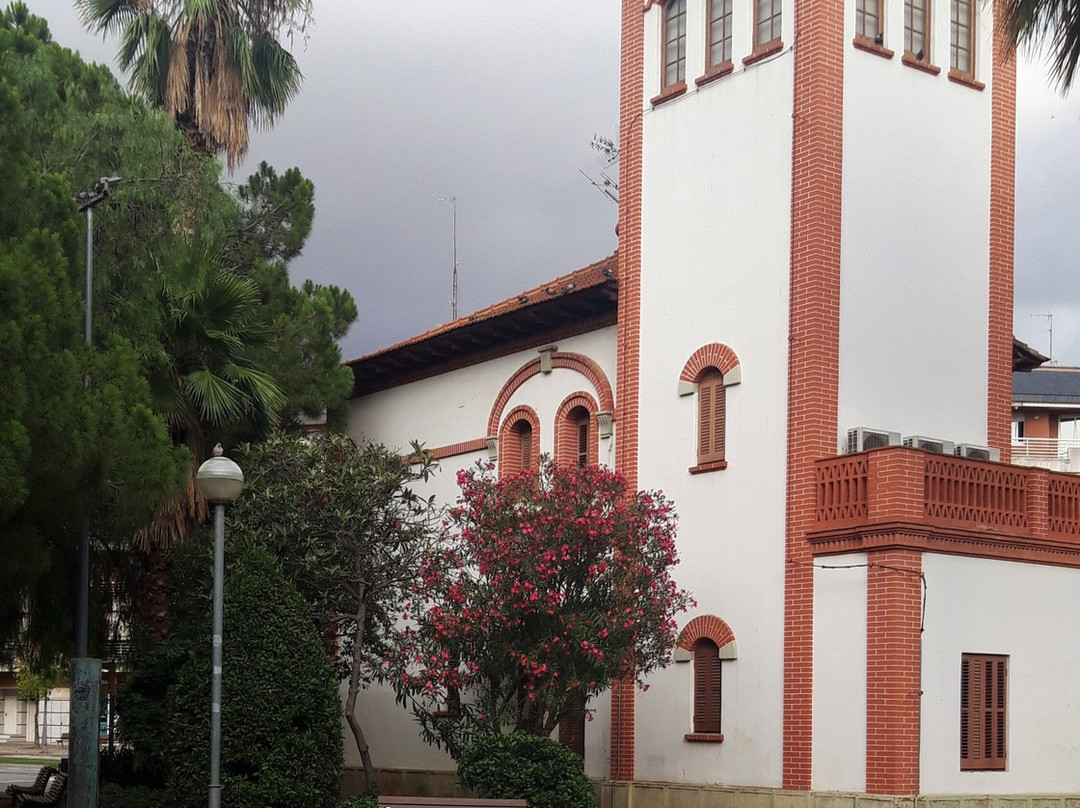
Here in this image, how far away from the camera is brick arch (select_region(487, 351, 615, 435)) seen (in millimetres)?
24047

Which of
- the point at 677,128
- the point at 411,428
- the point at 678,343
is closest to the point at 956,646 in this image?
the point at 678,343

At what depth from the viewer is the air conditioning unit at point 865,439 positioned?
20.1m

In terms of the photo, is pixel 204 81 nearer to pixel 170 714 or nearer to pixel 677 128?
pixel 677 128

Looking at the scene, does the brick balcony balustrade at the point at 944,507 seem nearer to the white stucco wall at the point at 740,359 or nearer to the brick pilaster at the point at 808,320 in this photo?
the brick pilaster at the point at 808,320

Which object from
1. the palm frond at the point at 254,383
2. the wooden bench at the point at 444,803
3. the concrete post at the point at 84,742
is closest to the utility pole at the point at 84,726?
the concrete post at the point at 84,742

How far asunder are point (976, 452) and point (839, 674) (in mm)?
3810

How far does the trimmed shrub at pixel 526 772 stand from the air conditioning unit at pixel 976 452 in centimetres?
653

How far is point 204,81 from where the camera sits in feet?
91.6

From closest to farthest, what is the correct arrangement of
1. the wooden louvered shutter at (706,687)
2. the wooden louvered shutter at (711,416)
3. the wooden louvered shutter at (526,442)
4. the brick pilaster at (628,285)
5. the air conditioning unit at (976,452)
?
the air conditioning unit at (976,452), the wooden louvered shutter at (706,687), the wooden louvered shutter at (711,416), the brick pilaster at (628,285), the wooden louvered shutter at (526,442)

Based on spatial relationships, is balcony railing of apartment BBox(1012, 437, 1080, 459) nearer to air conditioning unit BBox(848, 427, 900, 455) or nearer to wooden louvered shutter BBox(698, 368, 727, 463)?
wooden louvered shutter BBox(698, 368, 727, 463)

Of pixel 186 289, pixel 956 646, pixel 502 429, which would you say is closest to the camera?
pixel 956 646

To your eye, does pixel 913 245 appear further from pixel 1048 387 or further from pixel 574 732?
pixel 1048 387

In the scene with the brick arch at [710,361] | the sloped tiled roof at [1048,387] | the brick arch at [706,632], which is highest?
the sloped tiled roof at [1048,387]

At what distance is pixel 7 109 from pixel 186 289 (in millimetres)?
4788
